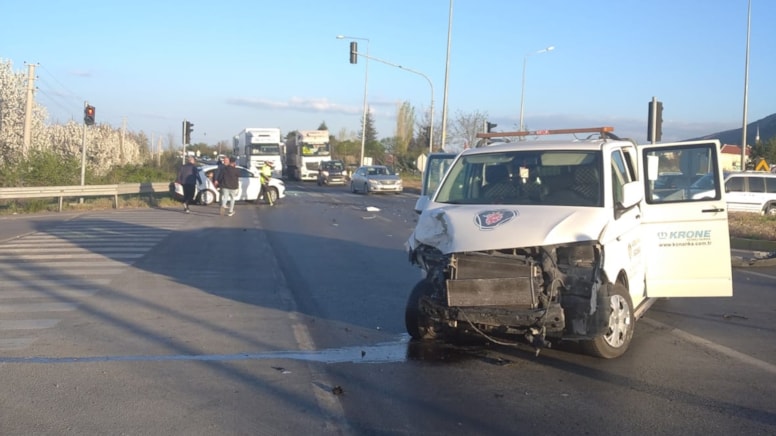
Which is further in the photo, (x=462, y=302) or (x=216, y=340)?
(x=216, y=340)

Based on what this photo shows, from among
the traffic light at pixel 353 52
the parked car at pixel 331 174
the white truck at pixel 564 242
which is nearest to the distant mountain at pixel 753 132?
the parked car at pixel 331 174

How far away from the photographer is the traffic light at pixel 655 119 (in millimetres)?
13484

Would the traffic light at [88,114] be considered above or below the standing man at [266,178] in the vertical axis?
above

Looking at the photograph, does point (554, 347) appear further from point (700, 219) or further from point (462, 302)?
point (700, 219)

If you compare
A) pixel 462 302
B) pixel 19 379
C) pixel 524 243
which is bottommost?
pixel 19 379

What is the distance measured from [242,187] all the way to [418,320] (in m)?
21.5

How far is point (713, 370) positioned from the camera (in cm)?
686

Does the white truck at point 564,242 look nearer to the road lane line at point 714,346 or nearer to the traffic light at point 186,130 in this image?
the road lane line at point 714,346

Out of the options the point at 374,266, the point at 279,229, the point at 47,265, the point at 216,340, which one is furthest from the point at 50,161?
the point at 216,340

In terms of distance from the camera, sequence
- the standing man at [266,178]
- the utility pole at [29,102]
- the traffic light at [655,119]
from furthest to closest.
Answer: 1. the utility pole at [29,102]
2. the standing man at [266,178]
3. the traffic light at [655,119]

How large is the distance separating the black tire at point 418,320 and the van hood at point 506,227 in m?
0.43

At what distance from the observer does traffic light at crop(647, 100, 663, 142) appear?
13.5m

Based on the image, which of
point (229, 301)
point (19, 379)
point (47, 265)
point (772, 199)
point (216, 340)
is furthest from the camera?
point (772, 199)

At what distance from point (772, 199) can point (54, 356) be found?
24780 millimetres
